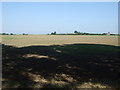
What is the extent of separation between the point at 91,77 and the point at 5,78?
4.16 metres

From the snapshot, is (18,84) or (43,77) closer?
(18,84)

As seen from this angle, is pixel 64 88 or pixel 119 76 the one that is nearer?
pixel 64 88

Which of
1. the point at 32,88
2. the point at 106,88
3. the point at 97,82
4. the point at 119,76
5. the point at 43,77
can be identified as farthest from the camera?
the point at 119,76

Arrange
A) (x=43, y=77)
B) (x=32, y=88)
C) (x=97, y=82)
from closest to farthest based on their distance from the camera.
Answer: (x=32, y=88)
(x=97, y=82)
(x=43, y=77)

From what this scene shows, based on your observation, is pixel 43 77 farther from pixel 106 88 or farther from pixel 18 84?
pixel 106 88

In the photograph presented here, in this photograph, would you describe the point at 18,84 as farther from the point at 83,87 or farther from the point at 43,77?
the point at 83,87

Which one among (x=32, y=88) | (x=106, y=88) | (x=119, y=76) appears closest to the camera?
(x=32, y=88)

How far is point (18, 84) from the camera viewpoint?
612cm

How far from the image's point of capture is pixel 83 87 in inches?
245

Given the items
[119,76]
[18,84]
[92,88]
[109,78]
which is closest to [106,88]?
[92,88]

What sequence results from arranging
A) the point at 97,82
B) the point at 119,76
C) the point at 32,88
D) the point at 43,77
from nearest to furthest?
the point at 32,88, the point at 97,82, the point at 43,77, the point at 119,76

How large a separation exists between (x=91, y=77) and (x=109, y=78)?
34.7 inches

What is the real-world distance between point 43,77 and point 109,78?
328 centimetres

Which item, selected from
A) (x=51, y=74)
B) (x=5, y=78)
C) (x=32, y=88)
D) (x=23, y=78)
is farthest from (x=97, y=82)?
(x=5, y=78)
